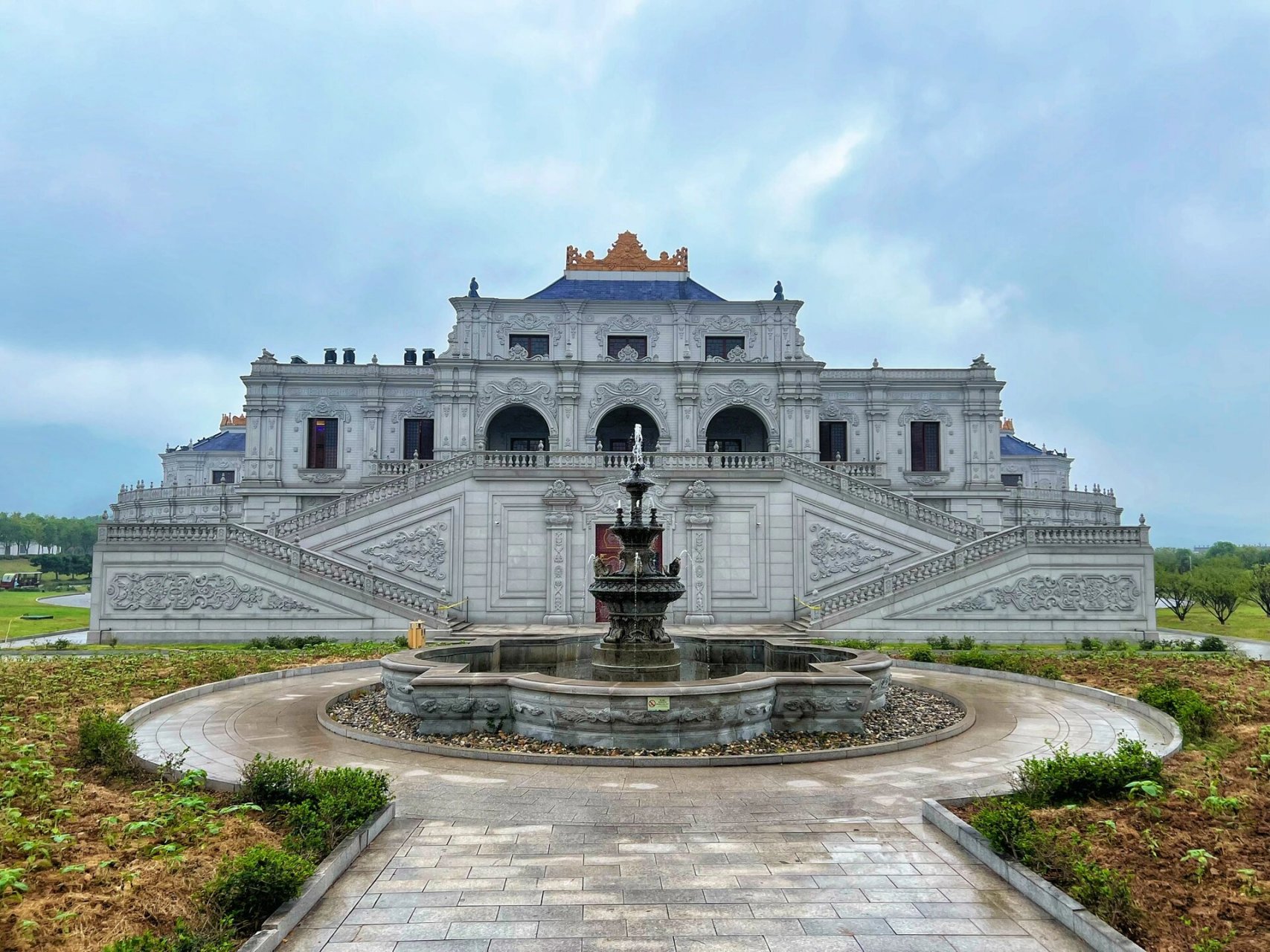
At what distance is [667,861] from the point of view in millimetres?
7137

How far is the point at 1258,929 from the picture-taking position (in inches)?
213

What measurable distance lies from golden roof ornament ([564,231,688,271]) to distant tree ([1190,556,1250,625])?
104ft

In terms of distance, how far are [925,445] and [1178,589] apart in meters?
14.5

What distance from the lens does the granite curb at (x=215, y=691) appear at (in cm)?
894

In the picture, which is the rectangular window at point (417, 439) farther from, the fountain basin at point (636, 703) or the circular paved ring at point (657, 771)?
the fountain basin at point (636, 703)

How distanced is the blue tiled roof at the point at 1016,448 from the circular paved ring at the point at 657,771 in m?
46.4

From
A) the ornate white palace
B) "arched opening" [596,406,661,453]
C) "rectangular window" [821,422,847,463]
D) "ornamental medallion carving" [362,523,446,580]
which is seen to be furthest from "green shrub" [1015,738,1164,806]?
"rectangular window" [821,422,847,463]

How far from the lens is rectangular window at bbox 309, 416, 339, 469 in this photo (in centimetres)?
4438

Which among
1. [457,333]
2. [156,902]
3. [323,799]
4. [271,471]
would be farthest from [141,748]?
[271,471]

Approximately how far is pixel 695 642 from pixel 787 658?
2.51 metres

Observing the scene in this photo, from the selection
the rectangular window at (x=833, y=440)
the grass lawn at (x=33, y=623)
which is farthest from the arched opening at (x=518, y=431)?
the grass lawn at (x=33, y=623)

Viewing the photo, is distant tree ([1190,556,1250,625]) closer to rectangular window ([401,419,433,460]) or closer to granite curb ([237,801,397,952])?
granite curb ([237,801,397,952])

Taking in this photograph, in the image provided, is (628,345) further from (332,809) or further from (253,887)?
(253,887)

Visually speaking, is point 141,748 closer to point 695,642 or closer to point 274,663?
point 274,663
